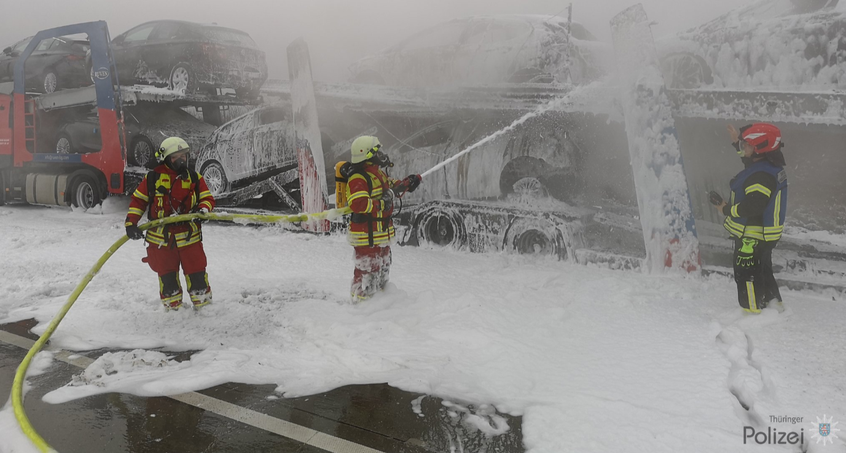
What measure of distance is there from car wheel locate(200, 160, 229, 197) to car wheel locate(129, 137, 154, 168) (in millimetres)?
1147

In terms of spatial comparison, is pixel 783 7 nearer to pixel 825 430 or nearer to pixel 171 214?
pixel 825 430

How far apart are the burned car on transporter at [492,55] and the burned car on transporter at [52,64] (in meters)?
5.84

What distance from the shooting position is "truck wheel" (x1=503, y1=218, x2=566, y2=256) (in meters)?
5.76

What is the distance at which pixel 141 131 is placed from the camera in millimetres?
8648

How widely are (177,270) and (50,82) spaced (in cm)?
750

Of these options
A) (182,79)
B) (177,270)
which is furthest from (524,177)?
(182,79)

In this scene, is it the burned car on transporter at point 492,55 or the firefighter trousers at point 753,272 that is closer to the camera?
the firefighter trousers at point 753,272

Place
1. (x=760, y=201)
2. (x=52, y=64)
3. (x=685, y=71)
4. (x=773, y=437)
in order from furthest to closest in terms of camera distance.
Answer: (x=52, y=64), (x=685, y=71), (x=760, y=201), (x=773, y=437)

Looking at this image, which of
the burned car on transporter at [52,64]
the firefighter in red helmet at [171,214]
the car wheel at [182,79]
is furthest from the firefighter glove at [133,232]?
the burned car on transporter at [52,64]

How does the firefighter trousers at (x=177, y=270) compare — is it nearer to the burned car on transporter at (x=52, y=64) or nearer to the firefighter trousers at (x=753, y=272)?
the firefighter trousers at (x=753, y=272)

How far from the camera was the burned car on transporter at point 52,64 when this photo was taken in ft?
29.8

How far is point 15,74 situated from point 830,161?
1237 centimetres

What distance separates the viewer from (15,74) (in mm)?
9789

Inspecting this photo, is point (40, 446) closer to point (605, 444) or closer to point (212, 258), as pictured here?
point (605, 444)
